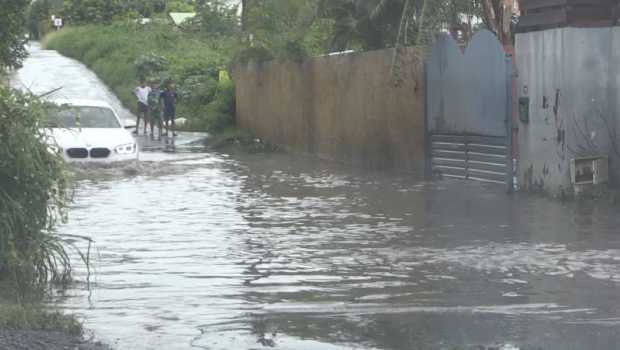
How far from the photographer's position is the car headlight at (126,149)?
74.8 feet

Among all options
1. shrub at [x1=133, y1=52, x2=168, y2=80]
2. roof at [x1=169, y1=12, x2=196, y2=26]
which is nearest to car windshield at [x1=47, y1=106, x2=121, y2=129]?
shrub at [x1=133, y1=52, x2=168, y2=80]

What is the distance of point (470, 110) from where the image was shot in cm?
1981

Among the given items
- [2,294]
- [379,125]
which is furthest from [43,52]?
[2,294]

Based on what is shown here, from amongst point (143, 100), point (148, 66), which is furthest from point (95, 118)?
point (148, 66)

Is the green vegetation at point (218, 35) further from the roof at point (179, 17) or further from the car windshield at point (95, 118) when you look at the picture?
the car windshield at point (95, 118)

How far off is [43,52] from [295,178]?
47720 millimetres

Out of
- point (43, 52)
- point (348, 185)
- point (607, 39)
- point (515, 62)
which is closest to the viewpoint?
point (607, 39)

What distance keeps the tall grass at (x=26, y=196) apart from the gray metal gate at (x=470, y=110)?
9797 mm

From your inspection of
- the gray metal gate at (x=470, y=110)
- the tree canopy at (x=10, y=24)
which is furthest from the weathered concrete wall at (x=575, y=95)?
the tree canopy at (x=10, y=24)

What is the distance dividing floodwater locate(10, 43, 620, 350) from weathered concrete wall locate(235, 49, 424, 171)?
1804mm

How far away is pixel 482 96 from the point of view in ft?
63.6

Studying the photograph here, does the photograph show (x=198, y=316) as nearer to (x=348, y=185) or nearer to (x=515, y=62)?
(x=515, y=62)

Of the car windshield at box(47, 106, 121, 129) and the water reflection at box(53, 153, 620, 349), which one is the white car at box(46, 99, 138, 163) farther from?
the water reflection at box(53, 153, 620, 349)

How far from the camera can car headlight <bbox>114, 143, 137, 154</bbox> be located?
74.8 feet
